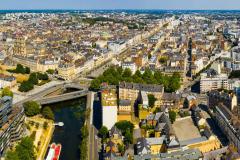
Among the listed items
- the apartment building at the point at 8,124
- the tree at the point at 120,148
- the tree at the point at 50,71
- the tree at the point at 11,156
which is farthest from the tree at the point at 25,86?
the tree at the point at 120,148

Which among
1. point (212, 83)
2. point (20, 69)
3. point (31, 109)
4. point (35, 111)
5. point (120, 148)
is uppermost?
point (20, 69)

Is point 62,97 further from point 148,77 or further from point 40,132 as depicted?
point 40,132

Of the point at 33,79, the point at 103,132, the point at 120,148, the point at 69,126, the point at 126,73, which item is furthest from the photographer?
the point at 126,73

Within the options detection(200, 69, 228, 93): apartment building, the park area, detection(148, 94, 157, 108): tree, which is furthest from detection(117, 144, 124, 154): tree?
detection(200, 69, 228, 93): apartment building

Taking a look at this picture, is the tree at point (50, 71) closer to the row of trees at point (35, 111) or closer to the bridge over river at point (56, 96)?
the bridge over river at point (56, 96)

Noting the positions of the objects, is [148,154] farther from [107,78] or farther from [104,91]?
[107,78]

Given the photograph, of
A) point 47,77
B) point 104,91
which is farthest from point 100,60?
point 104,91

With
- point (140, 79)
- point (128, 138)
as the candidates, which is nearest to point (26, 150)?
point (128, 138)
